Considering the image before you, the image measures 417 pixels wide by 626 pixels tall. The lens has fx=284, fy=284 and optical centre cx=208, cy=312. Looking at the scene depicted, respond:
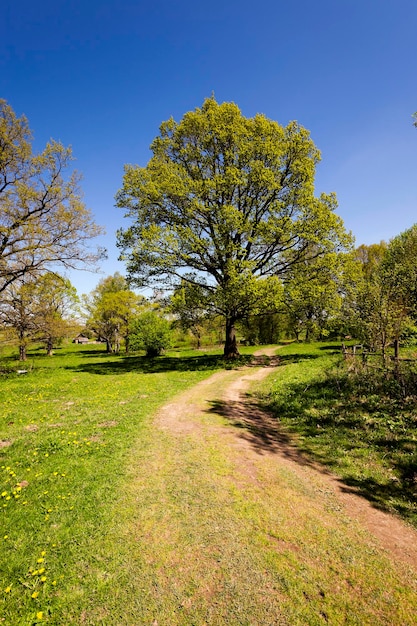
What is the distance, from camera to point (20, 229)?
65.3ft

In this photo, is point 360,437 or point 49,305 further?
point 49,305

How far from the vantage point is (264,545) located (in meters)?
5.06

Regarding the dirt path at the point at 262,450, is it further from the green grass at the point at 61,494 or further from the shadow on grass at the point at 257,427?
the green grass at the point at 61,494

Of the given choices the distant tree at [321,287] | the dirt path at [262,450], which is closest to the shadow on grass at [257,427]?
the dirt path at [262,450]

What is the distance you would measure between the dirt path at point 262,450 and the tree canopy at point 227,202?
8.92 meters

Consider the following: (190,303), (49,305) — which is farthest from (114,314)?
(190,303)

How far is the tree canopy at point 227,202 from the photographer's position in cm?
2153

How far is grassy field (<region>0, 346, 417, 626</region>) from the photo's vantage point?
4.02 metres

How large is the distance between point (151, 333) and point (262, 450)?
34582 mm

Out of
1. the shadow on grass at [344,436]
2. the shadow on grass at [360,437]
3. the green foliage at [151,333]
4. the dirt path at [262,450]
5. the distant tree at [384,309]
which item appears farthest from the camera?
the green foliage at [151,333]

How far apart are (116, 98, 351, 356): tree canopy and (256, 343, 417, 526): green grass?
8.78m

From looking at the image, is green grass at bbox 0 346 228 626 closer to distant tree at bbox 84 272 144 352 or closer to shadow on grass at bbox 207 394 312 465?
shadow on grass at bbox 207 394 312 465

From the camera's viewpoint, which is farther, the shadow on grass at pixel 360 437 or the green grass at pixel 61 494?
the shadow on grass at pixel 360 437

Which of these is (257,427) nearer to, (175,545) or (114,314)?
(175,545)
